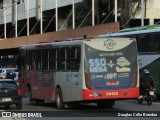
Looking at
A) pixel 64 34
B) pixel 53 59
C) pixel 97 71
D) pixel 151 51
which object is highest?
pixel 64 34

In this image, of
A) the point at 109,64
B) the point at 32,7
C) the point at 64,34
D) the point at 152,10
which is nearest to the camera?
the point at 109,64

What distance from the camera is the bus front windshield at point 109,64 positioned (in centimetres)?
2116

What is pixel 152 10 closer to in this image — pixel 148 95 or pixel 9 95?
pixel 148 95

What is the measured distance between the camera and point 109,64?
70.2 ft

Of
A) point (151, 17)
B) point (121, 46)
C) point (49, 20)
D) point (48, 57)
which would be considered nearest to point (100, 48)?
point (121, 46)

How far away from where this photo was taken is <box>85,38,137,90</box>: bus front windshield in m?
21.2

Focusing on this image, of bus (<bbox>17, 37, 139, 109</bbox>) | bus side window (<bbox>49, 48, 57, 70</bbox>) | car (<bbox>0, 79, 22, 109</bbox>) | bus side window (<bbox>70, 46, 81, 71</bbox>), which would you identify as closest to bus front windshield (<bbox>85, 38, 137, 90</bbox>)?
bus (<bbox>17, 37, 139, 109</bbox>)

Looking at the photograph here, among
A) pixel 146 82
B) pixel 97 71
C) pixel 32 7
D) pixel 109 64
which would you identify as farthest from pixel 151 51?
pixel 32 7

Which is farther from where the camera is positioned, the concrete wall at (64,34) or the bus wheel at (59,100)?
the concrete wall at (64,34)

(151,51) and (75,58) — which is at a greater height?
(151,51)

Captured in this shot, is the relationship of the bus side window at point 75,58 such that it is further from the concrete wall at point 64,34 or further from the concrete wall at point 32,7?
the concrete wall at point 32,7

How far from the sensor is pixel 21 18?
2655 inches

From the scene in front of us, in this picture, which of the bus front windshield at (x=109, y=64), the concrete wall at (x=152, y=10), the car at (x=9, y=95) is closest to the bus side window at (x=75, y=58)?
the bus front windshield at (x=109, y=64)

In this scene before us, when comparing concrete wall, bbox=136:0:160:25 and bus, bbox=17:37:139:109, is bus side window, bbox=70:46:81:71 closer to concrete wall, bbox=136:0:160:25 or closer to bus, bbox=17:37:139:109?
bus, bbox=17:37:139:109
